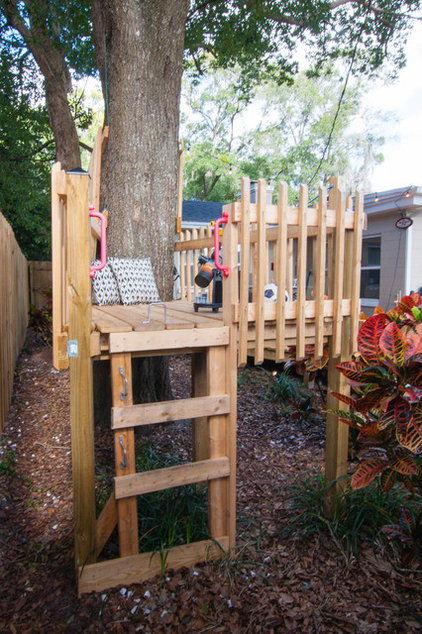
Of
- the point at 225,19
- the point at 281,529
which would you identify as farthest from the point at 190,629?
the point at 225,19

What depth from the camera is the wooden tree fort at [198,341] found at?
77.0 inches

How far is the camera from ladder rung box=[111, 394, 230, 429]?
197 cm

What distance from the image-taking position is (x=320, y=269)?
239 cm

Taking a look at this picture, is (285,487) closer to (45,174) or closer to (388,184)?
(45,174)

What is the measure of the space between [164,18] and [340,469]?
12.0ft

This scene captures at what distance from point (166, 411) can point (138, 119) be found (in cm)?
252

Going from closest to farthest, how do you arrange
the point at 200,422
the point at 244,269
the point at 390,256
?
1. the point at 244,269
2. the point at 200,422
3. the point at 390,256

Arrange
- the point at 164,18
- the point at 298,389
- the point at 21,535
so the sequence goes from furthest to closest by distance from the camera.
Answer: the point at 298,389 → the point at 164,18 → the point at 21,535

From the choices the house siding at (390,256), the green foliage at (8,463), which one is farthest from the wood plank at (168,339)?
the house siding at (390,256)

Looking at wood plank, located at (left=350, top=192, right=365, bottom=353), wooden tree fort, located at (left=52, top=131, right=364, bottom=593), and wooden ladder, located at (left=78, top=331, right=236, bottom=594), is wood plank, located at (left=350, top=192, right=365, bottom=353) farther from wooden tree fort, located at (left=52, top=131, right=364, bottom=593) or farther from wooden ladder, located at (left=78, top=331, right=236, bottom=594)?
wooden ladder, located at (left=78, top=331, right=236, bottom=594)

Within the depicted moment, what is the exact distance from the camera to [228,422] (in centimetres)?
221

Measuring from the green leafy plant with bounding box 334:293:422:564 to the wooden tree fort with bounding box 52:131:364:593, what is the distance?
257 millimetres

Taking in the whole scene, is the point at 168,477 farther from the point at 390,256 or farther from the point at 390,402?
the point at 390,256

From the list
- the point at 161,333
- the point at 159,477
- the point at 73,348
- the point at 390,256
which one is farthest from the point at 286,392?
the point at 390,256
